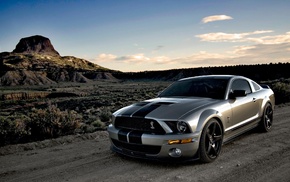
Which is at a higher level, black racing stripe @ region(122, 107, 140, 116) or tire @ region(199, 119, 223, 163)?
black racing stripe @ region(122, 107, 140, 116)

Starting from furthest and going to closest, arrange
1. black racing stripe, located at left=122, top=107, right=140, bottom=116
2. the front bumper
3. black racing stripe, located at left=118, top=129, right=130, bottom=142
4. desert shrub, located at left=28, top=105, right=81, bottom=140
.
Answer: desert shrub, located at left=28, top=105, right=81, bottom=140 → black racing stripe, located at left=122, top=107, right=140, bottom=116 → black racing stripe, located at left=118, top=129, right=130, bottom=142 → the front bumper

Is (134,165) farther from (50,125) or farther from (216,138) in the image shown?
(50,125)

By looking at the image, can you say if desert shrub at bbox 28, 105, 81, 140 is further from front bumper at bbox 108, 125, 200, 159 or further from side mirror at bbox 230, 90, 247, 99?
side mirror at bbox 230, 90, 247, 99

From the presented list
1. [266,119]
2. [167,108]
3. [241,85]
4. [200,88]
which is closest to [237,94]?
[200,88]

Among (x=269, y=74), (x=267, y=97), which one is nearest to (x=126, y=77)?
(x=269, y=74)

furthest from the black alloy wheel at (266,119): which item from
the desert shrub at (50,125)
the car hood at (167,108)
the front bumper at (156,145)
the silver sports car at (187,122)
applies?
the desert shrub at (50,125)

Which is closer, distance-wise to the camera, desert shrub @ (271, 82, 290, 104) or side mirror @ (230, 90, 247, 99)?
side mirror @ (230, 90, 247, 99)

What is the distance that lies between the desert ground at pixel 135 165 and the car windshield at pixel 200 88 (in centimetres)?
115

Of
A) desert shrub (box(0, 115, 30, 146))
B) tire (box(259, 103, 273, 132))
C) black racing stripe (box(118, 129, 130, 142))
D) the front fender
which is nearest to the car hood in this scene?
the front fender

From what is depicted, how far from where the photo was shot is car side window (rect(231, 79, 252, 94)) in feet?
20.7

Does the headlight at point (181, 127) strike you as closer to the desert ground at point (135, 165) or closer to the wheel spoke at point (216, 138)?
the desert ground at point (135, 165)

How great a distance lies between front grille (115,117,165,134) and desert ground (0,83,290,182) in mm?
632

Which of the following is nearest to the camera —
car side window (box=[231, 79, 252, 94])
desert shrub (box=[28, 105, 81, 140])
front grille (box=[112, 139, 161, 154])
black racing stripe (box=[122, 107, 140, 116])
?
front grille (box=[112, 139, 161, 154])

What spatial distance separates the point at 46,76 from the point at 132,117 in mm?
117294
